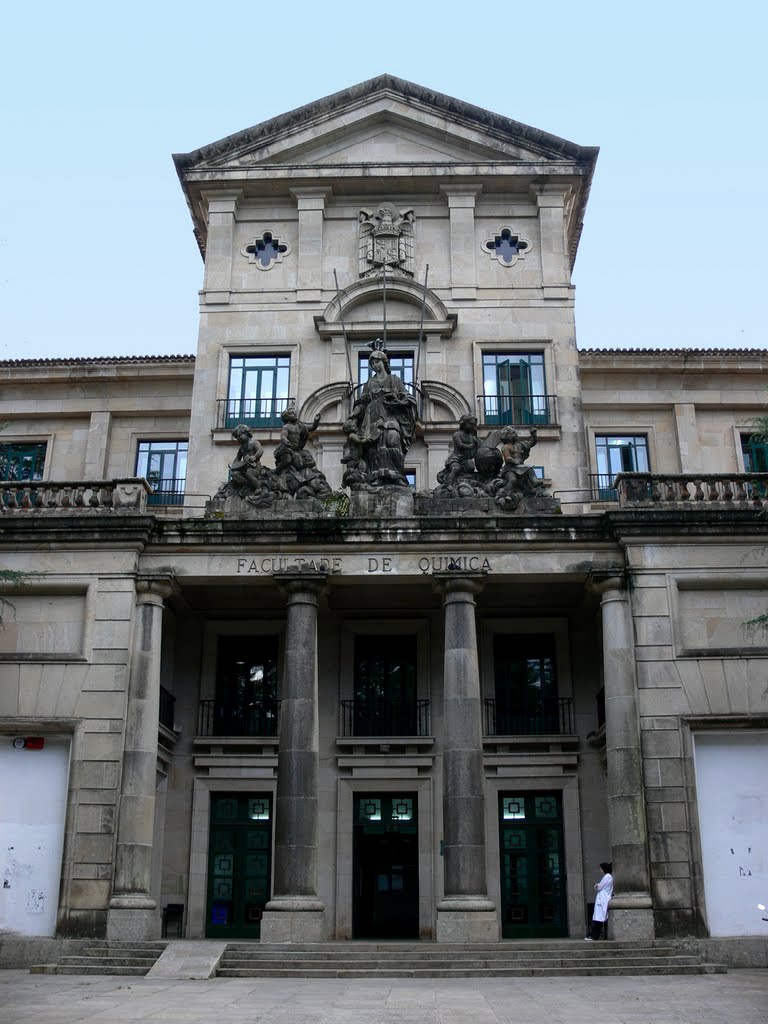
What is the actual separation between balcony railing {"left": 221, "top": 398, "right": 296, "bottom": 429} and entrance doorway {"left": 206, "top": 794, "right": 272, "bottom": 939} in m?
9.70

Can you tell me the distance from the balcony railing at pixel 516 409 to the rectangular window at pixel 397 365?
209 cm

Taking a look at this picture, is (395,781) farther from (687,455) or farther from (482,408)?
(687,455)

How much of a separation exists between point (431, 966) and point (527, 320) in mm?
17753

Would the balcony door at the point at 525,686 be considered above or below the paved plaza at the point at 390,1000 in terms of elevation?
above

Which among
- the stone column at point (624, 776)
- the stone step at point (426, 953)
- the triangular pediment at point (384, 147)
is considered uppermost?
the triangular pediment at point (384, 147)

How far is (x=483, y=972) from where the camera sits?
2012 cm

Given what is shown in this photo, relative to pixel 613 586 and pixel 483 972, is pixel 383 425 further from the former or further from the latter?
pixel 483 972

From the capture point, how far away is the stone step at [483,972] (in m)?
20.0

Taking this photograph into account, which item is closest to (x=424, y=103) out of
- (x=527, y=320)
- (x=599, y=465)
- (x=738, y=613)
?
(x=527, y=320)

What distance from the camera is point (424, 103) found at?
33219mm

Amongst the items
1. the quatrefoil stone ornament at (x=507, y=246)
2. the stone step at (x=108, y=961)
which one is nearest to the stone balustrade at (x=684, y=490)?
the quatrefoil stone ornament at (x=507, y=246)

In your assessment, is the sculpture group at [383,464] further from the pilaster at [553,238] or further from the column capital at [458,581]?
the pilaster at [553,238]

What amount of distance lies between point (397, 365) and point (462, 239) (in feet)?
13.8

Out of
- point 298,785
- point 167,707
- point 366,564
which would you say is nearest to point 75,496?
point 167,707
